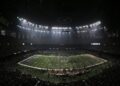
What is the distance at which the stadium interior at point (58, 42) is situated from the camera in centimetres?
1539

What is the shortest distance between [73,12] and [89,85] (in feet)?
107

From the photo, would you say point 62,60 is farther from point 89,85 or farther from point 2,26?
point 89,85

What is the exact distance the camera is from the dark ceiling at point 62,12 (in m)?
30.7

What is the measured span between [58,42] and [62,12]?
32.6 feet

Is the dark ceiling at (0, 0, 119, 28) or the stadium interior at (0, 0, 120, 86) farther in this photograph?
the dark ceiling at (0, 0, 119, 28)

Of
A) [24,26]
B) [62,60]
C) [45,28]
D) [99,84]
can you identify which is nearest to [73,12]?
[45,28]

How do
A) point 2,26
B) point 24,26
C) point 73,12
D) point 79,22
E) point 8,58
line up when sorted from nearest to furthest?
point 8,58 → point 2,26 → point 24,26 → point 73,12 → point 79,22

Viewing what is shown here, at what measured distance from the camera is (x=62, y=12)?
4375 cm

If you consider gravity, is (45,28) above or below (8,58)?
above

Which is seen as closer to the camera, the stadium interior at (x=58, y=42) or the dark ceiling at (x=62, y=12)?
the stadium interior at (x=58, y=42)

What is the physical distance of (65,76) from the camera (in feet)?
55.0

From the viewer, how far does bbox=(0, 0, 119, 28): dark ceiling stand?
101ft

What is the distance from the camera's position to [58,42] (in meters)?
47.7

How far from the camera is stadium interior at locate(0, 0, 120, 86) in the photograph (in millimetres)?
15391
